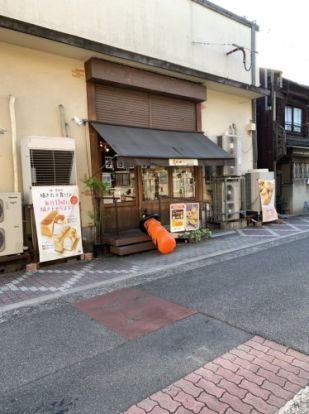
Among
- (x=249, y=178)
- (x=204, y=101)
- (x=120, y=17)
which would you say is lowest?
(x=249, y=178)

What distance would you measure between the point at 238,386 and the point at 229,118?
10251mm

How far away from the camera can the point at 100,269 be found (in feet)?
22.5

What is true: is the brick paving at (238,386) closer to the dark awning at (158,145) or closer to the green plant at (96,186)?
the dark awning at (158,145)

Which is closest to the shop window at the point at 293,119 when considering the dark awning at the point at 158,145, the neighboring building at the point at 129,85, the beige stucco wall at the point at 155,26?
the beige stucco wall at the point at 155,26

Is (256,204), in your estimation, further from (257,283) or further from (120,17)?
(120,17)

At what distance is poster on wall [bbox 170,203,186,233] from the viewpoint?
8992mm

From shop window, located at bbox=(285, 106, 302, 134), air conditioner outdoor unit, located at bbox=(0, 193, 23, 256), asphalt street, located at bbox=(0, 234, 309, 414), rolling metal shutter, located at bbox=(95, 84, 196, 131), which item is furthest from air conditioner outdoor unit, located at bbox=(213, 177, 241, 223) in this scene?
air conditioner outdoor unit, located at bbox=(0, 193, 23, 256)

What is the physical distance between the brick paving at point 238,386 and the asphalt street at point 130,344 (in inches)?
4.8

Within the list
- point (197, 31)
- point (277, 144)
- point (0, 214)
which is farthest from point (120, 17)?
point (277, 144)

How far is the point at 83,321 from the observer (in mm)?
4363

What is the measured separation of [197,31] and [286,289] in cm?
870

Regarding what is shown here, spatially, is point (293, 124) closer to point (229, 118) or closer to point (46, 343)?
point (229, 118)

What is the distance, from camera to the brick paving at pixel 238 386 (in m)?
2.66

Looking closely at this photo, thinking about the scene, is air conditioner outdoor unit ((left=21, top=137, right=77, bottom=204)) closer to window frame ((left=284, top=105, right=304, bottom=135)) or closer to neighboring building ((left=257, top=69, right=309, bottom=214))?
neighboring building ((left=257, top=69, right=309, bottom=214))
